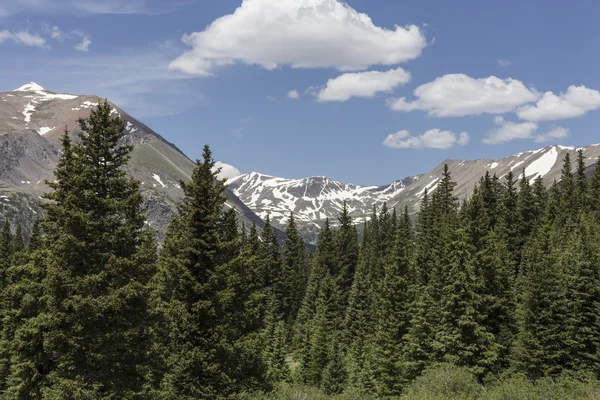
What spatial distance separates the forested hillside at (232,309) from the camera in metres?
21.4

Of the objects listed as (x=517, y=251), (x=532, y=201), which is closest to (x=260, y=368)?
(x=517, y=251)

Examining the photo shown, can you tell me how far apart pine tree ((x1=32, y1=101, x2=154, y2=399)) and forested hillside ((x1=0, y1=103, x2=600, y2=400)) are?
0.08m

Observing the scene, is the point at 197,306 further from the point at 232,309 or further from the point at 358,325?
the point at 358,325

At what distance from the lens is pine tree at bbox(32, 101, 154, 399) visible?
2062 centimetres

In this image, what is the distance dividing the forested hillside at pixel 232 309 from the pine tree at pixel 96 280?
0.27 ft

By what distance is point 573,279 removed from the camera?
1710 inches

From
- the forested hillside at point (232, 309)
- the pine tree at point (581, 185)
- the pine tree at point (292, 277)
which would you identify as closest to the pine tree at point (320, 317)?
the forested hillside at point (232, 309)

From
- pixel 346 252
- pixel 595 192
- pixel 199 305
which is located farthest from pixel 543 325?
pixel 346 252

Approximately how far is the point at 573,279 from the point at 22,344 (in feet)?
142

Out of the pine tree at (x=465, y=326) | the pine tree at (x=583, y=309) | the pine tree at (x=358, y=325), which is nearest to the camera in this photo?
the pine tree at (x=465, y=326)

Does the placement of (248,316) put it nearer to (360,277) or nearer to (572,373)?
(572,373)

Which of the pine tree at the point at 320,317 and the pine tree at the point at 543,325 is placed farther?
the pine tree at the point at 320,317

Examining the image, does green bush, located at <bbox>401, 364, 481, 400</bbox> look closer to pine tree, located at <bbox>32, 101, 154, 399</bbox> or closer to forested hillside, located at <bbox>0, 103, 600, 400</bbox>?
forested hillside, located at <bbox>0, 103, 600, 400</bbox>

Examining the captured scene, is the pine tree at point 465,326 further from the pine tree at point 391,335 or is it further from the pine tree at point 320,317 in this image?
the pine tree at point 320,317
